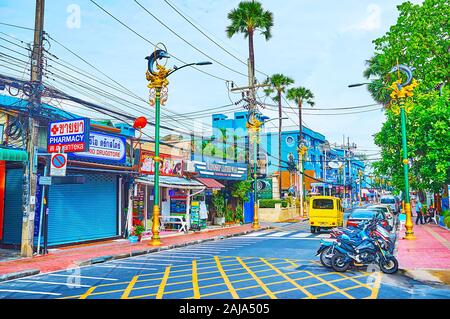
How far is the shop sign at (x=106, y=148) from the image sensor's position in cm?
1786

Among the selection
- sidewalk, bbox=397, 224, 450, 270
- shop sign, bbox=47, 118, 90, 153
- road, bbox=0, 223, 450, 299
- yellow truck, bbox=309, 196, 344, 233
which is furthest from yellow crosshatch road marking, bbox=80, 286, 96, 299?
yellow truck, bbox=309, 196, 344, 233

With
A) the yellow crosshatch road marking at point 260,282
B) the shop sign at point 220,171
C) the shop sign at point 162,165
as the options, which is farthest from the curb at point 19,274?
the shop sign at point 220,171

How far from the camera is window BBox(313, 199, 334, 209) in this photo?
79.6 feet

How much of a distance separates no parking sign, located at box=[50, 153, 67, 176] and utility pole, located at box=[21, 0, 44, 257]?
0.71 meters

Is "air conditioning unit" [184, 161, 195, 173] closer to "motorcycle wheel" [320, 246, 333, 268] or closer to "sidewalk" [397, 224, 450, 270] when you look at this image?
"sidewalk" [397, 224, 450, 270]

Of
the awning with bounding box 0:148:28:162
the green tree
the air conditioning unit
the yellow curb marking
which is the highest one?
the green tree

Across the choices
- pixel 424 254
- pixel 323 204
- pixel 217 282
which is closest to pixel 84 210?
pixel 217 282

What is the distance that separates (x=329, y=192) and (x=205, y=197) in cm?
4569

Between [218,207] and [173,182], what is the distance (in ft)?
26.5

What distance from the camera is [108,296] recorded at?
8469 mm

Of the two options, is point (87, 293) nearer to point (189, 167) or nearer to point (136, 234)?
point (136, 234)

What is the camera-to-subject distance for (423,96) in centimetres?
2533
